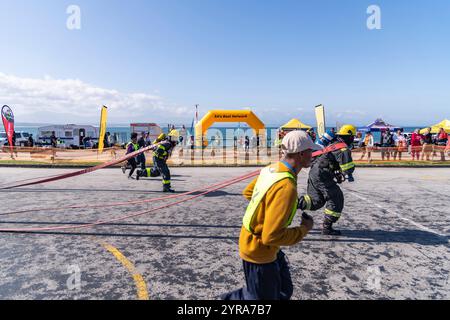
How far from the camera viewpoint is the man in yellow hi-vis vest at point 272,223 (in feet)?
6.26

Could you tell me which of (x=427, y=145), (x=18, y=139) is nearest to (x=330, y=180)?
(x=427, y=145)

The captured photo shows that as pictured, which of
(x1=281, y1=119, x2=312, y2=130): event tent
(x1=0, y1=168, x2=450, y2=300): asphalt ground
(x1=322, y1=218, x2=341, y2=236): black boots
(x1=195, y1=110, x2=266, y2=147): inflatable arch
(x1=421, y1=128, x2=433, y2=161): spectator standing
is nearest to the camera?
(x1=0, y1=168, x2=450, y2=300): asphalt ground

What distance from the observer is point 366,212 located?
256 inches

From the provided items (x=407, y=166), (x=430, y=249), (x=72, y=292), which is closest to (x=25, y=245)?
(x=72, y=292)

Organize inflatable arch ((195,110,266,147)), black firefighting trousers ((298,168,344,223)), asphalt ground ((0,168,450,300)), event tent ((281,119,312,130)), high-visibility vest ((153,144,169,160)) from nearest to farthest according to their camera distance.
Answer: asphalt ground ((0,168,450,300)) → black firefighting trousers ((298,168,344,223)) → high-visibility vest ((153,144,169,160)) → inflatable arch ((195,110,266,147)) → event tent ((281,119,312,130))

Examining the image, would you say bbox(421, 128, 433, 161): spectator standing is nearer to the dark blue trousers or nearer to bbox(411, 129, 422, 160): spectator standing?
bbox(411, 129, 422, 160): spectator standing

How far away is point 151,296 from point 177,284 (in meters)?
0.36

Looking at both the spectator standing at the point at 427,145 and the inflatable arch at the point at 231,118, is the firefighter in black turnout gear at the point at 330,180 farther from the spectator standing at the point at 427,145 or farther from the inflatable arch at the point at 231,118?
the inflatable arch at the point at 231,118

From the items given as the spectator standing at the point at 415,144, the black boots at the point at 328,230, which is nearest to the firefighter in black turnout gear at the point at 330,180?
the black boots at the point at 328,230

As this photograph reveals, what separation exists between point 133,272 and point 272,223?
2.57m

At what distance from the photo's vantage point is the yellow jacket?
1896 millimetres

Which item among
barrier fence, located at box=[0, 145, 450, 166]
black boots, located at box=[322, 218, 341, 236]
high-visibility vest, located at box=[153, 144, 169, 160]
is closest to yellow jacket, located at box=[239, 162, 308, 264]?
black boots, located at box=[322, 218, 341, 236]
